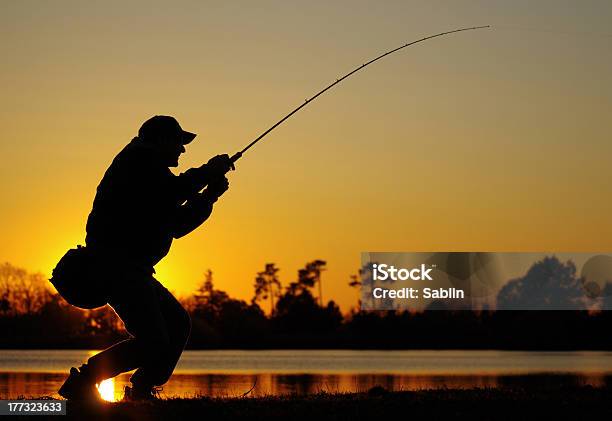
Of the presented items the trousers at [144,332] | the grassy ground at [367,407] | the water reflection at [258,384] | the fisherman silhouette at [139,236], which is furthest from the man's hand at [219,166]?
the water reflection at [258,384]

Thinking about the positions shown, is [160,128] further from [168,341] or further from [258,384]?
[258,384]

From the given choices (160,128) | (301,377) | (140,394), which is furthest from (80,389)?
(301,377)

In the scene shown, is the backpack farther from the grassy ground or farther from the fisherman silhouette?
the grassy ground

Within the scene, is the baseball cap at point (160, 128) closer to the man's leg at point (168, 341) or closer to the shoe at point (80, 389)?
the man's leg at point (168, 341)

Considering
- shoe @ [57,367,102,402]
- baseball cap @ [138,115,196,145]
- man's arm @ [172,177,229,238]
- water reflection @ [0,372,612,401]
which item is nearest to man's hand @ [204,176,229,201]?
man's arm @ [172,177,229,238]

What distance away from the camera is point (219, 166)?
34.8 ft

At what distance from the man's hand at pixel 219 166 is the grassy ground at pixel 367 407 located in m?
2.07

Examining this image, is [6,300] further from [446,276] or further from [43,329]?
[446,276]

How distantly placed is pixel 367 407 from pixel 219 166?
8.47 ft

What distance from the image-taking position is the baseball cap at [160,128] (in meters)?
10.7

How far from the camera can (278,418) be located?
400 inches

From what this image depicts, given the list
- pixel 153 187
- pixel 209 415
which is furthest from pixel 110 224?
pixel 209 415

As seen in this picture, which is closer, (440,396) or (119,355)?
(119,355)

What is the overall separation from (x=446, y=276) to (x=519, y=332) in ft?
145
